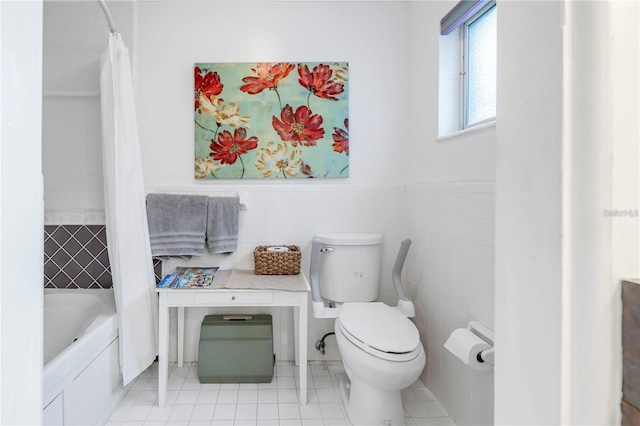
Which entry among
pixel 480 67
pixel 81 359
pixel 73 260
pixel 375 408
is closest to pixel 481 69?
pixel 480 67

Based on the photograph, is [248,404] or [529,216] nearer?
[529,216]

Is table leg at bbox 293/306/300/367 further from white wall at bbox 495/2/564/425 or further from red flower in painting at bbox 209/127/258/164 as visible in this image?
white wall at bbox 495/2/564/425

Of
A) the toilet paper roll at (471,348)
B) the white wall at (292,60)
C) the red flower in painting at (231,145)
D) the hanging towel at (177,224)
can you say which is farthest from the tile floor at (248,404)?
the red flower in painting at (231,145)

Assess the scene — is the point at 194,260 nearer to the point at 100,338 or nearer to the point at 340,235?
the point at 100,338

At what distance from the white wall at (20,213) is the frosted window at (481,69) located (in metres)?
1.88

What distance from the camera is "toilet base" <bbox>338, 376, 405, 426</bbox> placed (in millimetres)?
1915

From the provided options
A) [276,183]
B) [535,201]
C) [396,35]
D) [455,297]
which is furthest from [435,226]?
[535,201]

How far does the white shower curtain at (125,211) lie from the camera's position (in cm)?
211

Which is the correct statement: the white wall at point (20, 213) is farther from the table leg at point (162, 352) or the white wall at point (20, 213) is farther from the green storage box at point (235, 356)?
the green storage box at point (235, 356)

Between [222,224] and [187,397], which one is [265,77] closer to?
[222,224]

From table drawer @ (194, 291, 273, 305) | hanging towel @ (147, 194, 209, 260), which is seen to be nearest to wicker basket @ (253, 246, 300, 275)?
table drawer @ (194, 291, 273, 305)

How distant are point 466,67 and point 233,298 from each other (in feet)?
5.87

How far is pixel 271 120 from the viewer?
2.68 meters

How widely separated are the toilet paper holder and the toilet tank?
2.60ft
